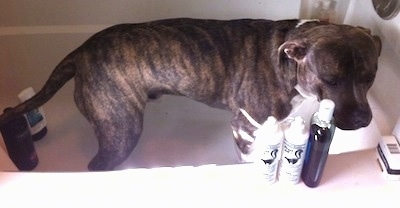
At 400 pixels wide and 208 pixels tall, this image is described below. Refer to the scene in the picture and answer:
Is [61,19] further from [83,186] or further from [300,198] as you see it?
[300,198]

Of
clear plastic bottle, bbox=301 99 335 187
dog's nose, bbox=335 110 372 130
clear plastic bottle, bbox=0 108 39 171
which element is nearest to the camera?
clear plastic bottle, bbox=301 99 335 187

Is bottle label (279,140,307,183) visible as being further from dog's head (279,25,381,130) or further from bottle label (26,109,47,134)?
bottle label (26,109,47,134)

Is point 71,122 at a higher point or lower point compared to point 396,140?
lower

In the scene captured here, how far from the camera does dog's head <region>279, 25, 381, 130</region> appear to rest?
106cm

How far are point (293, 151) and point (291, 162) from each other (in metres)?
0.04

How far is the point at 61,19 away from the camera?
1.65 m

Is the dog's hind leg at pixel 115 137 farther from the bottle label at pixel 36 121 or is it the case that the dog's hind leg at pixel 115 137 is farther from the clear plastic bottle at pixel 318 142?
the clear plastic bottle at pixel 318 142

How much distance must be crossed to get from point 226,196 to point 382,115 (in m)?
0.55

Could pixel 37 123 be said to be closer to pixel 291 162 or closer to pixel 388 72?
pixel 291 162

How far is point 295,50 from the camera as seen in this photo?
1.14 m

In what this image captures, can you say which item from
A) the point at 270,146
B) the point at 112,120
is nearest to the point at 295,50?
the point at 270,146

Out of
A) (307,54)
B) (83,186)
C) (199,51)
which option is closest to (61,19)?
(199,51)

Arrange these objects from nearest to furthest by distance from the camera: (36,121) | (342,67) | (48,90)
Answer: (342,67) → (48,90) → (36,121)

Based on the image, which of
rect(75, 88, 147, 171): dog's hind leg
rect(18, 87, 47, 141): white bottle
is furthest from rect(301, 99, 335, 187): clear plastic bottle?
rect(18, 87, 47, 141): white bottle
